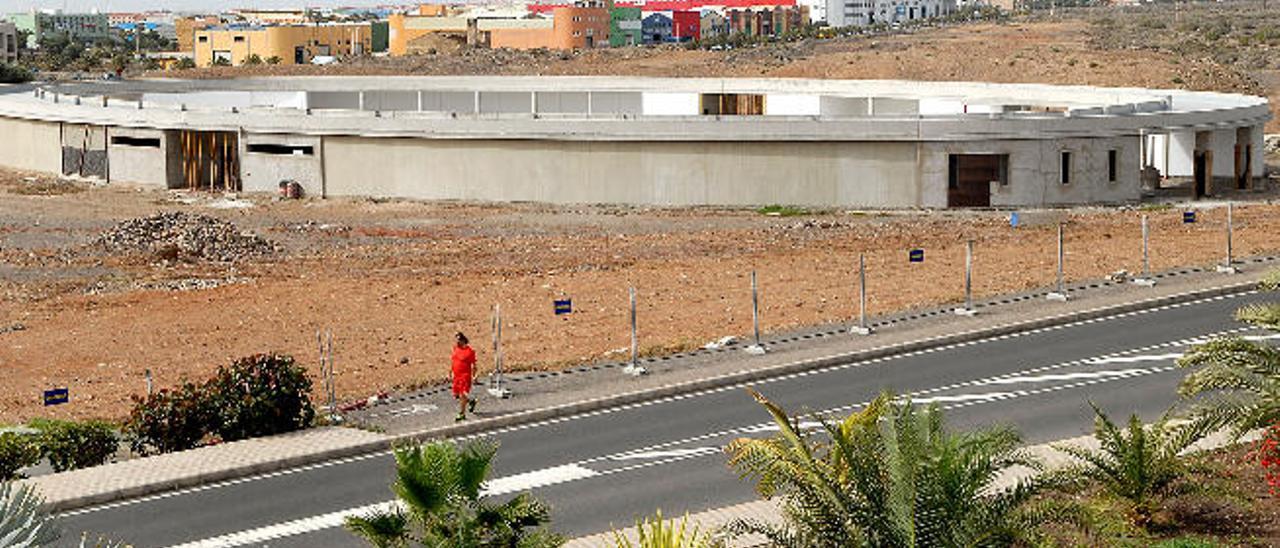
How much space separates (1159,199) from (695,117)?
556 inches

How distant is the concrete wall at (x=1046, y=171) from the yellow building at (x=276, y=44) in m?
110

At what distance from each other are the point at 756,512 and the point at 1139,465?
3959 millimetres

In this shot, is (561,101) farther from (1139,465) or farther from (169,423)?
(1139,465)

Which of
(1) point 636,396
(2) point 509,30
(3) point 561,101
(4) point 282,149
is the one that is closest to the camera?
(1) point 636,396

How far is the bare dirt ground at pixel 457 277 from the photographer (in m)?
33.4

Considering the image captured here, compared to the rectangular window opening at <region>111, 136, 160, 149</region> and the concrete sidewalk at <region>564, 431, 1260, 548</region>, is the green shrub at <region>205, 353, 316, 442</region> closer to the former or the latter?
the concrete sidewalk at <region>564, 431, 1260, 548</region>

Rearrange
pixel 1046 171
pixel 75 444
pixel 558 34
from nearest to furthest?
pixel 75 444 → pixel 1046 171 → pixel 558 34

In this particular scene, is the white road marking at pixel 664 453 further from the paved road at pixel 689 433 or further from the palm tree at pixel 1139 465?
the palm tree at pixel 1139 465

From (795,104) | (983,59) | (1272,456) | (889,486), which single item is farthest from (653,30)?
(889,486)

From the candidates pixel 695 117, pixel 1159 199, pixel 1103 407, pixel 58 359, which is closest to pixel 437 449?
pixel 1103 407

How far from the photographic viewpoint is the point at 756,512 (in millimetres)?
19844

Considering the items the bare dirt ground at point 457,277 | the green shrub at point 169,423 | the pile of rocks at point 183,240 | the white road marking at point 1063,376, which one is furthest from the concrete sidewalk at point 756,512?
the pile of rocks at point 183,240

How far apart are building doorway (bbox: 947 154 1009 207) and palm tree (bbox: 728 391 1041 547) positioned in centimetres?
3897

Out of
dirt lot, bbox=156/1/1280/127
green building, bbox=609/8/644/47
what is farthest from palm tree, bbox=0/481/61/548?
green building, bbox=609/8/644/47
